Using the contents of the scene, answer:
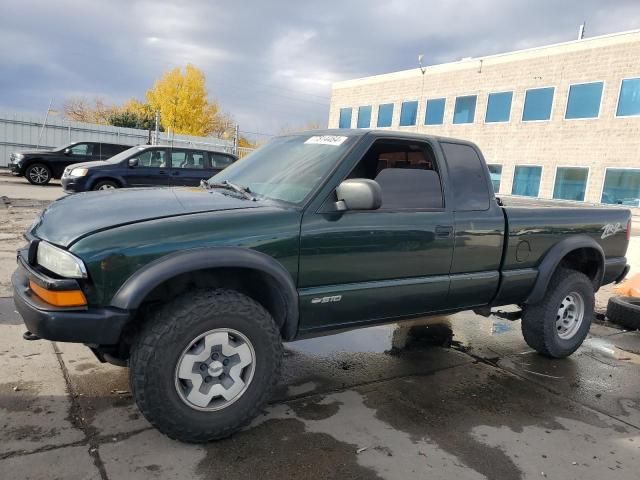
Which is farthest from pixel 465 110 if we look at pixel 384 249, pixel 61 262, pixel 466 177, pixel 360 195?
Answer: pixel 61 262

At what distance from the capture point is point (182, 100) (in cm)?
4066

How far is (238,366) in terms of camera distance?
2814 millimetres

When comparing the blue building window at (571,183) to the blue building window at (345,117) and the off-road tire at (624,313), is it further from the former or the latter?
the off-road tire at (624,313)

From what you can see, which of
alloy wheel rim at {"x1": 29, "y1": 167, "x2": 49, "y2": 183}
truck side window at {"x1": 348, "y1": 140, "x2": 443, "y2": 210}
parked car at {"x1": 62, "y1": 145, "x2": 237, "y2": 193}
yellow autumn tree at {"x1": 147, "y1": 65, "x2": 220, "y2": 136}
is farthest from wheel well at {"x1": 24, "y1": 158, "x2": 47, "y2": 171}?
yellow autumn tree at {"x1": 147, "y1": 65, "x2": 220, "y2": 136}

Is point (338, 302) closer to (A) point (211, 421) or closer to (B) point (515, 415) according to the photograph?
(A) point (211, 421)

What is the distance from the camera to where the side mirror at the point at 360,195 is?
2.99 m

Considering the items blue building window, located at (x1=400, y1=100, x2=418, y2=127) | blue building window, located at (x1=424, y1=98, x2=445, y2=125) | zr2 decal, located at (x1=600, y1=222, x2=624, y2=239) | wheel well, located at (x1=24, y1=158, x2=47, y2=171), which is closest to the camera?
zr2 decal, located at (x1=600, y1=222, x2=624, y2=239)

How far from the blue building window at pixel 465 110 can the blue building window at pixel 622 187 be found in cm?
772

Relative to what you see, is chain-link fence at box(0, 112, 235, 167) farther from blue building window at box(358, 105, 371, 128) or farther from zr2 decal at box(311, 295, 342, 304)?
zr2 decal at box(311, 295, 342, 304)

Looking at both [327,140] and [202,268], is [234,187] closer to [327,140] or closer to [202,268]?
[327,140]

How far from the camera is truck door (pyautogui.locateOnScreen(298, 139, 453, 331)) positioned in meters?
3.08

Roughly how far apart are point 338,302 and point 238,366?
756 millimetres

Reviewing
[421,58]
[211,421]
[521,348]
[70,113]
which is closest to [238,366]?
[211,421]

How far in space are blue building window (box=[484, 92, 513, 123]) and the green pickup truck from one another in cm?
2147
